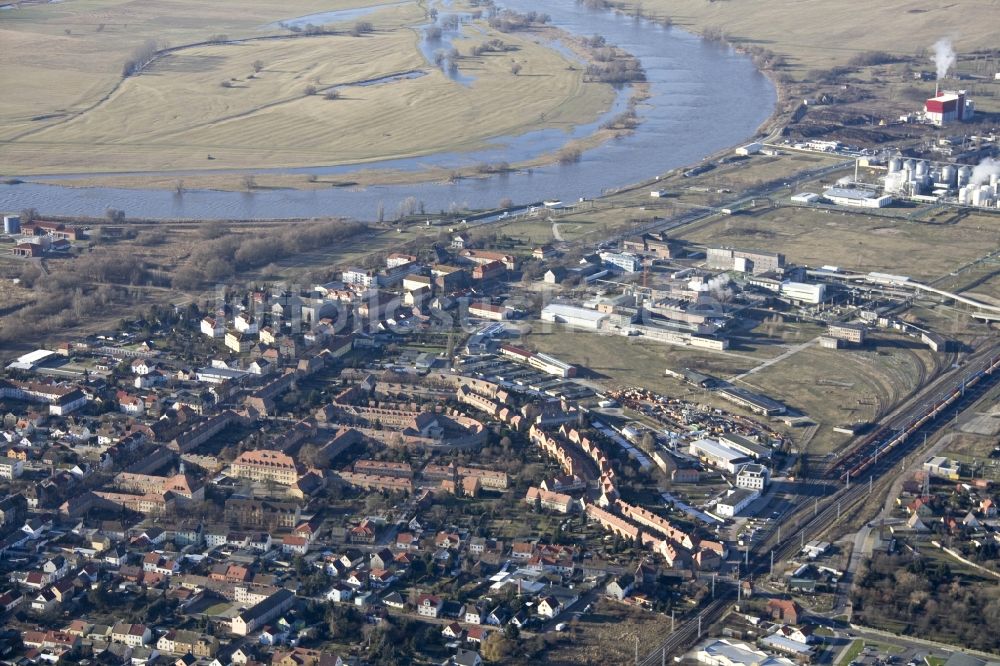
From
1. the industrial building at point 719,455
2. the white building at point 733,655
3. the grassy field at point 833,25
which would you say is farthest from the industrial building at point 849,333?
the grassy field at point 833,25

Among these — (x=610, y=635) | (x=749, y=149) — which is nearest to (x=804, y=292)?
(x=610, y=635)

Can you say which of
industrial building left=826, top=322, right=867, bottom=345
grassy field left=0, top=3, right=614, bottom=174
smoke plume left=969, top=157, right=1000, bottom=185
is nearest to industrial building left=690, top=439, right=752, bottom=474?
industrial building left=826, top=322, right=867, bottom=345

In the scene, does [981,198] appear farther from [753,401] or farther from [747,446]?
[747,446]

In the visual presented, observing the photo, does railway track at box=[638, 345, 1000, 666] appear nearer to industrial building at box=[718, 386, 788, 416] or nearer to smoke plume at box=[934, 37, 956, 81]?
industrial building at box=[718, 386, 788, 416]

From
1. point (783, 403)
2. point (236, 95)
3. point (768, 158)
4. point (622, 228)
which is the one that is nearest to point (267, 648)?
point (783, 403)

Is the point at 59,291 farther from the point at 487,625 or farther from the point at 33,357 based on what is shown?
the point at 487,625

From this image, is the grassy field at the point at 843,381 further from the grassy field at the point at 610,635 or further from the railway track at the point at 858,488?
the grassy field at the point at 610,635
